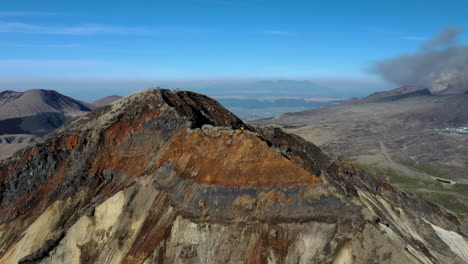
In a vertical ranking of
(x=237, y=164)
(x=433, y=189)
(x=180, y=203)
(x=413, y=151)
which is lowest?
(x=433, y=189)

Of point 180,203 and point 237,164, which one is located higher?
point 237,164

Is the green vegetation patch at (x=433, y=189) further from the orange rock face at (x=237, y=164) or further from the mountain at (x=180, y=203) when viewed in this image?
the orange rock face at (x=237, y=164)

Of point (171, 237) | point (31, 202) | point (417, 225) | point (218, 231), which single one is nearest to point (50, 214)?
point (31, 202)

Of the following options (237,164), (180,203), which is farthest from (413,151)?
(180,203)

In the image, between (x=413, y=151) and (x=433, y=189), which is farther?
(x=413, y=151)

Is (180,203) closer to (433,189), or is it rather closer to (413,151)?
(433,189)

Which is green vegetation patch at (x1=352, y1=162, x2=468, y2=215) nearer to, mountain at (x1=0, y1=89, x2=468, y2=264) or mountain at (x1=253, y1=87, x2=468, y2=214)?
mountain at (x1=253, y1=87, x2=468, y2=214)

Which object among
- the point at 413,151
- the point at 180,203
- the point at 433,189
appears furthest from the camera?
the point at 413,151

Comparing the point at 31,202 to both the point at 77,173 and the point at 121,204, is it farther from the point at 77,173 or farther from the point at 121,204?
the point at 121,204

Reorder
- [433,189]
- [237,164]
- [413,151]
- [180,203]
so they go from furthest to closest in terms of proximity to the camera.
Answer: [413,151], [433,189], [237,164], [180,203]
